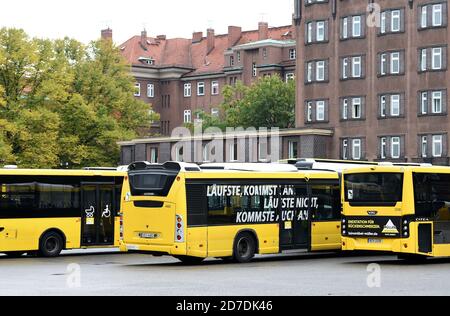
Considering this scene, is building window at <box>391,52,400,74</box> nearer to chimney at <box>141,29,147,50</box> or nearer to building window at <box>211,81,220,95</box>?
building window at <box>211,81,220,95</box>

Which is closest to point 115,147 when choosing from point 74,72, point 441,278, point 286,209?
point 74,72

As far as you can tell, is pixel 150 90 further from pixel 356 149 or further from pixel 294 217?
pixel 294 217

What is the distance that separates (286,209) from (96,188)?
6.65 metres

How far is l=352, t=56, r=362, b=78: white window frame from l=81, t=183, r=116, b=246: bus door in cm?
4698

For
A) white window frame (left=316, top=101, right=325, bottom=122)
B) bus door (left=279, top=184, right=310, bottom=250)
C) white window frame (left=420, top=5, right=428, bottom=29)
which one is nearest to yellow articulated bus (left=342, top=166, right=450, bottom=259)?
bus door (left=279, top=184, right=310, bottom=250)

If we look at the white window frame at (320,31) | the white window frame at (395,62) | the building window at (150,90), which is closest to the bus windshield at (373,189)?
the white window frame at (395,62)

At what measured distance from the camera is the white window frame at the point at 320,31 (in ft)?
273

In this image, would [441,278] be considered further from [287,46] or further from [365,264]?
[287,46]

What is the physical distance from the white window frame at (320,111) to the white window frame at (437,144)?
10419mm

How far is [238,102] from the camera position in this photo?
11219 centimetres

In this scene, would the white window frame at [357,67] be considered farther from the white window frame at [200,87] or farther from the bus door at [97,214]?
the white window frame at [200,87]

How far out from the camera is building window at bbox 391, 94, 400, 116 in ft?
257

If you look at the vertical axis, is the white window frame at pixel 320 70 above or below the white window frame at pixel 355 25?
below

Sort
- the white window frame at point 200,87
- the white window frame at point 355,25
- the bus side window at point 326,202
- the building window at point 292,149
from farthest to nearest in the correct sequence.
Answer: the white window frame at point 200,87 → the building window at point 292,149 → the white window frame at point 355,25 → the bus side window at point 326,202
